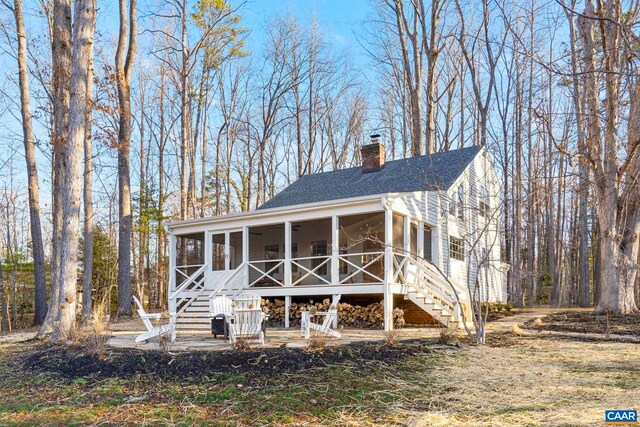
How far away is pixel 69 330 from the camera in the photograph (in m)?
9.04

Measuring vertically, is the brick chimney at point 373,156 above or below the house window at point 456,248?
above

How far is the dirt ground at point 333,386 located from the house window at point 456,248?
28.3 ft

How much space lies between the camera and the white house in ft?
38.4

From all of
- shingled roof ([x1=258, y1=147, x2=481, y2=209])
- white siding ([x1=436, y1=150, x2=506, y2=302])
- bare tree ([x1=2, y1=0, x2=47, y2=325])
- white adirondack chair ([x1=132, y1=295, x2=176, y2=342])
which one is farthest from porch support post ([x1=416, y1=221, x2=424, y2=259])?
bare tree ([x1=2, y1=0, x2=47, y2=325])

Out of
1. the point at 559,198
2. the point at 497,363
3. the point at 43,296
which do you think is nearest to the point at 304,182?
the point at 43,296

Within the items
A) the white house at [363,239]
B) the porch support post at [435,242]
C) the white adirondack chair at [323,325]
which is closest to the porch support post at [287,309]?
the white house at [363,239]

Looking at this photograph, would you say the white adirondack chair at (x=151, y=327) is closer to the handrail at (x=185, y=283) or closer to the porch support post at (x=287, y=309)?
the handrail at (x=185, y=283)

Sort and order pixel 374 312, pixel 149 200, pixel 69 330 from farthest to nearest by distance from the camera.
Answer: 1. pixel 149 200
2. pixel 374 312
3. pixel 69 330

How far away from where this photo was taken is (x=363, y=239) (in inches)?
376

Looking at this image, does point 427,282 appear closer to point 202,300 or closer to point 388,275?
point 388,275

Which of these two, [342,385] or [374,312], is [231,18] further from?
[342,385]

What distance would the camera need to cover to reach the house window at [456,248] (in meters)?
16.2

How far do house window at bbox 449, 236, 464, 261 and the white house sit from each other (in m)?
0.03

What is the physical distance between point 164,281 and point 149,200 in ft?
15.0
